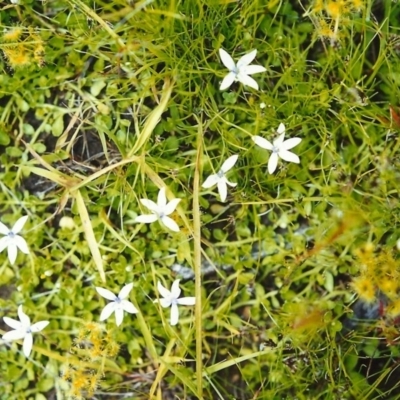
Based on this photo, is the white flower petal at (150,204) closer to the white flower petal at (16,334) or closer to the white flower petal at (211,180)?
the white flower petal at (211,180)

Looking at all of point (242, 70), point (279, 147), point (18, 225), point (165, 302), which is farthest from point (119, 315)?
point (242, 70)

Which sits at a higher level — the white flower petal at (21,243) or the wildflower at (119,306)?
the white flower petal at (21,243)

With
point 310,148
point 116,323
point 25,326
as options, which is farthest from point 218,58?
point 25,326

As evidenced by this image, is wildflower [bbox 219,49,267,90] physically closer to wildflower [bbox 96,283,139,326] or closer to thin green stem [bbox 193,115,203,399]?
thin green stem [bbox 193,115,203,399]

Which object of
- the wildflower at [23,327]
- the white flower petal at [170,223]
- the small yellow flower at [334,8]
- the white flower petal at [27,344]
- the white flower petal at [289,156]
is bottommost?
the white flower petal at [27,344]

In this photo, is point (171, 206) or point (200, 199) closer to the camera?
point (171, 206)

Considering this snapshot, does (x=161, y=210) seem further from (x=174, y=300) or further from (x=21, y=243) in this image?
(x=21, y=243)

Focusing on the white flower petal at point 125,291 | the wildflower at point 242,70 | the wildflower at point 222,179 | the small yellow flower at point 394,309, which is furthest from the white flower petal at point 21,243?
the small yellow flower at point 394,309
